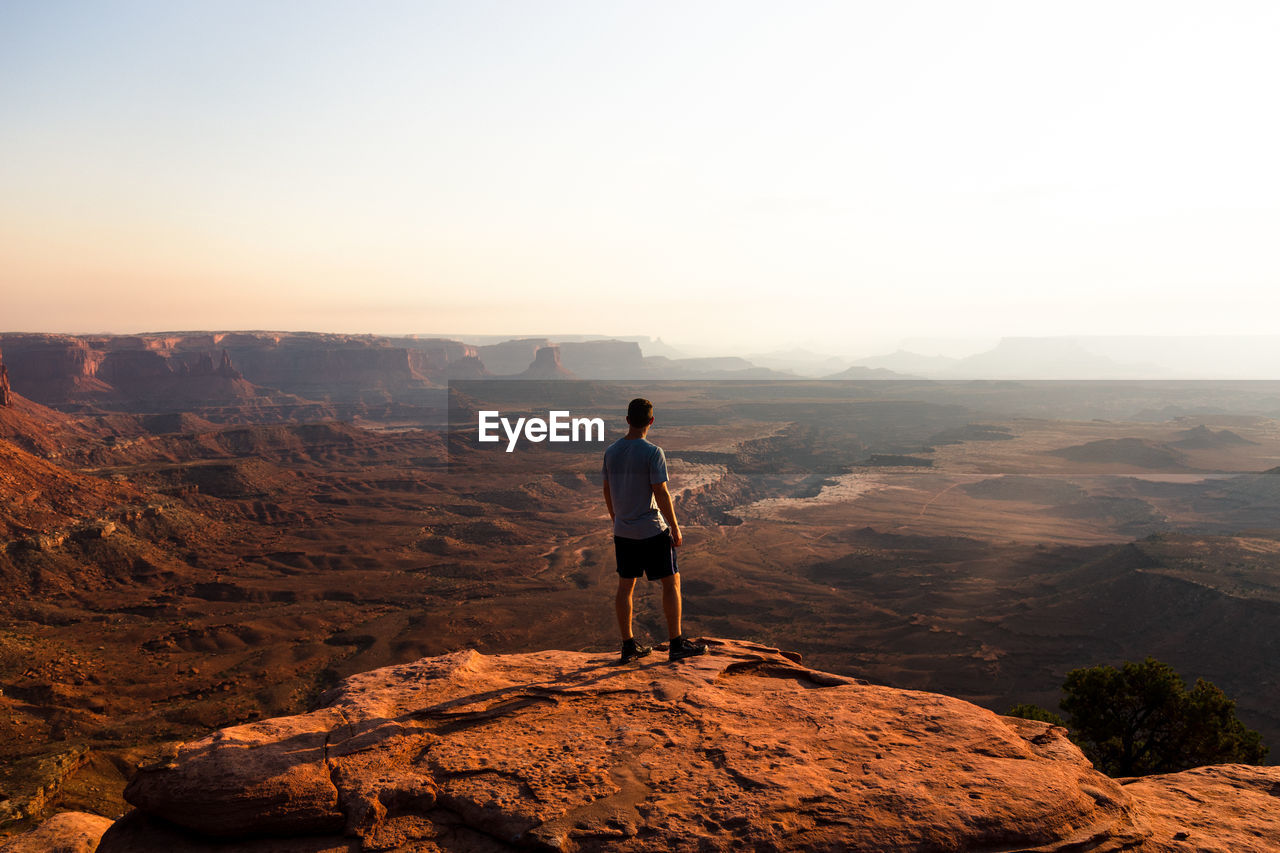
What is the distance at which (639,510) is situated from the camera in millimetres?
6742

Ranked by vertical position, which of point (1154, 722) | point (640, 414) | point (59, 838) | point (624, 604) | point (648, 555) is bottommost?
point (1154, 722)

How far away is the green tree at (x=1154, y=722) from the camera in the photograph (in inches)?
720

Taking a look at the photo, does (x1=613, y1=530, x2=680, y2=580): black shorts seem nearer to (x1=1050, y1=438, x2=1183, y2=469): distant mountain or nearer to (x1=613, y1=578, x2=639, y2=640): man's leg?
(x1=613, y1=578, x2=639, y2=640): man's leg

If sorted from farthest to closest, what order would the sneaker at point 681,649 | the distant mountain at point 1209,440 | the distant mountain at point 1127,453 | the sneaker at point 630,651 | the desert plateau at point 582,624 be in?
1. the distant mountain at point 1209,440
2. the distant mountain at point 1127,453
3. the sneaker at point 681,649
4. the sneaker at point 630,651
5. the desert plateau at point 582,624

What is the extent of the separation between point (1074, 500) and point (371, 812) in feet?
332

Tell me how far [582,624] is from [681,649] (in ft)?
137

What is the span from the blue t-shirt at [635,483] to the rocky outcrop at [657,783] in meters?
1.56

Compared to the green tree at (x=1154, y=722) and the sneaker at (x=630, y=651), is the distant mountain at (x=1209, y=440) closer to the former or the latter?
the green tree at (x=1154, y=722)

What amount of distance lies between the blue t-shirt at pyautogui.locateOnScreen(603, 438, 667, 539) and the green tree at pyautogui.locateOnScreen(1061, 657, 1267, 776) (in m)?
19.9

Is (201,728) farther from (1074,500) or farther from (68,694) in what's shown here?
(1074,500)

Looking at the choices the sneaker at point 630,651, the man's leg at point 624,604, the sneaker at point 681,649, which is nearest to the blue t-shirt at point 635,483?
the man's leg at point 624,604

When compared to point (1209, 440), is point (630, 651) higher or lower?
higher

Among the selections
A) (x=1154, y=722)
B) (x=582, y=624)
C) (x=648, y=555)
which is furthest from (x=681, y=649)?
(x=582, y=624)

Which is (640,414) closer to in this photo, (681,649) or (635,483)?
(635,483)
